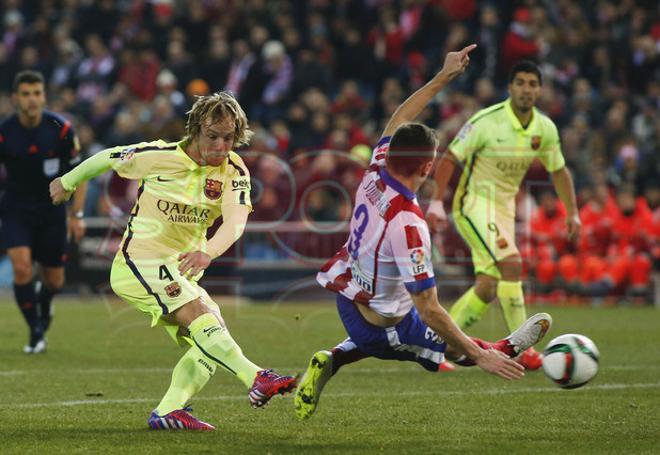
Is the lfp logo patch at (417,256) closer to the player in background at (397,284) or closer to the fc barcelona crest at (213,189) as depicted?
the player in background at (397,284)

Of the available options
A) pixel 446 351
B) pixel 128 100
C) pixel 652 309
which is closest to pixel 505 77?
pixel 652 309

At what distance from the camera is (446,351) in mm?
7594

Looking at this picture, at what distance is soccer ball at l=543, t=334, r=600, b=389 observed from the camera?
24.8ft

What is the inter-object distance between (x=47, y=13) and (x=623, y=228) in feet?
46.8

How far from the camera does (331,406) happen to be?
29.1ft

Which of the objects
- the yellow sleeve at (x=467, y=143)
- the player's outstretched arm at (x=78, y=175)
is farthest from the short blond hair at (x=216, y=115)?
the yellow sleeve at (x=467, y=143)

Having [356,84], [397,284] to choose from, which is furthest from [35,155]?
[356,84]

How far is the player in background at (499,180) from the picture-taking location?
11586 millimetres

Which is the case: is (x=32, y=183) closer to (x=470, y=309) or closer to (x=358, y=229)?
(x=470, y=309)

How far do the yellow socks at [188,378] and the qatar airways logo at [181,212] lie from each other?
2.64ft

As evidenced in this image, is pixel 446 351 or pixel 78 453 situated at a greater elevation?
pixel 446 351

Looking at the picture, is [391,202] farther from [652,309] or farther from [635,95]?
[635,95]

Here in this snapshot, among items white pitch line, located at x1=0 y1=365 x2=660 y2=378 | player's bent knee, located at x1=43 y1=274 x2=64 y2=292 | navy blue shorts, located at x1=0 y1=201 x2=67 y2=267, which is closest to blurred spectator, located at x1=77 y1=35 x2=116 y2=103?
player's bent knee, located at x1=43 y1=274 x2=64 y2=292

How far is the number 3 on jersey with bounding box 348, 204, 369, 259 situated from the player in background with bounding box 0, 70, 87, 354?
5150 mm
